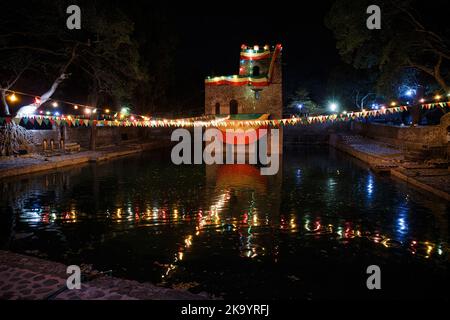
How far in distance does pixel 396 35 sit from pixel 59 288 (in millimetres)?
20502

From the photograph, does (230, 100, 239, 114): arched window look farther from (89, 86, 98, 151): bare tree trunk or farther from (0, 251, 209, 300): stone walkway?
(0, 251, 209, 300): stone walkway

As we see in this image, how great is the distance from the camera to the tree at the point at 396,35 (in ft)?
60.6

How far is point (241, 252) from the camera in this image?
8219 millimetres

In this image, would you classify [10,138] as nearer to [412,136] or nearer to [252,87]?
[252,87]

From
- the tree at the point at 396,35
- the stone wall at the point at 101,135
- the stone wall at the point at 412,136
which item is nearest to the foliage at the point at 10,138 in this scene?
the stone wall at the point at 101,135

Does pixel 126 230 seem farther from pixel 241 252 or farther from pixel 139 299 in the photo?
pixel 139 299

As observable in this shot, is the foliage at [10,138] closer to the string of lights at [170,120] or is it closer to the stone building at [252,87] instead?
the string of lights at [170,120]

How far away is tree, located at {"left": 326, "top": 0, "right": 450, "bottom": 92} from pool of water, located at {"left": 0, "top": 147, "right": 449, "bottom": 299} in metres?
8.12

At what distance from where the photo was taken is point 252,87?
30344 millimetres

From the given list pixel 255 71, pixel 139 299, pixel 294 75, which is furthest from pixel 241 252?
pixel 294 75

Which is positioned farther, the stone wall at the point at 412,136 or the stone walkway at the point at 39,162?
the stone wall at the point at 412,136

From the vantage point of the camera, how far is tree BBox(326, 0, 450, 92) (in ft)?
60.6

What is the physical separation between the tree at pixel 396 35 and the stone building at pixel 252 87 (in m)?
7.55

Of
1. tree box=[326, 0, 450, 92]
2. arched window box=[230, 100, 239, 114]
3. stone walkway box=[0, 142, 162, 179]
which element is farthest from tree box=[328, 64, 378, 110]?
stone walkway box=[0, 142, 162, 179]
